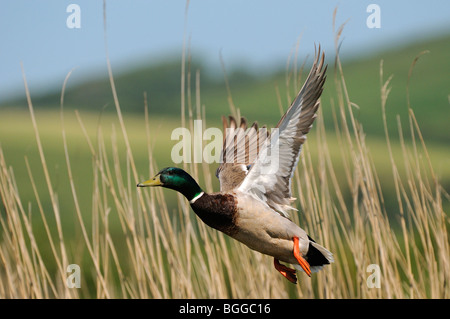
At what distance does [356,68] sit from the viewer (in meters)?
55.9

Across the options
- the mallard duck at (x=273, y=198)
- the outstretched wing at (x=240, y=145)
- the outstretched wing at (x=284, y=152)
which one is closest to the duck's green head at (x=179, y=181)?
the mallard duck at (x=273, y=198)

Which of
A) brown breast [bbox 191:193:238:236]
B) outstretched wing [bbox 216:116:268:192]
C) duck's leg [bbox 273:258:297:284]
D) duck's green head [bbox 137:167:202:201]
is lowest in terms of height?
duck's leg [bbox 273:258:297:284]

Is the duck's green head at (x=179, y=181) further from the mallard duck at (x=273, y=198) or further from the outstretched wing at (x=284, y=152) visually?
the outstretched wing at (x=284, y=152)

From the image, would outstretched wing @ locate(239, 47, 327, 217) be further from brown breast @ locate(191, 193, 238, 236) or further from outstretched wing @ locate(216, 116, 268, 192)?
outstretched wing @ locate(216, 116, 268, 192)

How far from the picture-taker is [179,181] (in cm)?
156

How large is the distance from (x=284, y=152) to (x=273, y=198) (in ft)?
Answer: 0.51

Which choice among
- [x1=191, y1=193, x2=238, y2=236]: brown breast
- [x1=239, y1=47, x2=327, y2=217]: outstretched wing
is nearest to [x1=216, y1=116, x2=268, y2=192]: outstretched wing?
[x1=239, y1=47, x2=327, y2=217]: outstretched wing

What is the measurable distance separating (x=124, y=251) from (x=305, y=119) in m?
9.50

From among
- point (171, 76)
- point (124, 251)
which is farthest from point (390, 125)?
point (124, 251)

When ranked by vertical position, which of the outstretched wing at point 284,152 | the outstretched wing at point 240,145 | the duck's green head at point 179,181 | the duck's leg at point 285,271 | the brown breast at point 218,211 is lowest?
the duck's leg at point 285,271

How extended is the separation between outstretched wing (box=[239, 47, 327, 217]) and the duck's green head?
0.92 feet

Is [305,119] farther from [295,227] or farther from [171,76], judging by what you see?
[171,76]

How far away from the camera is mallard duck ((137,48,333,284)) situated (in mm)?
1585

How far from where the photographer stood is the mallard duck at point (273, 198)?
1.58m
